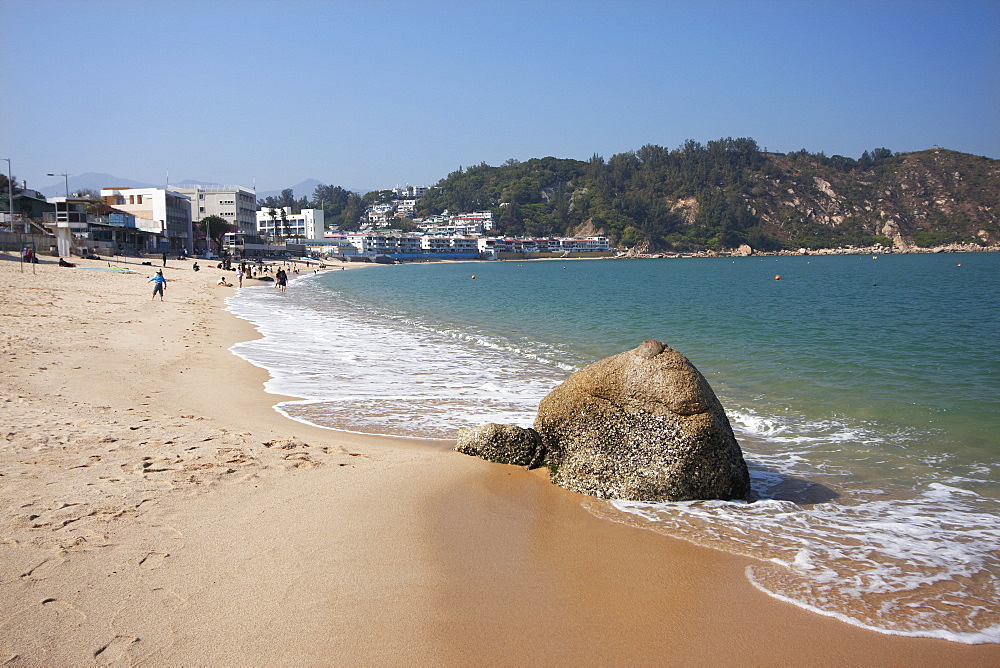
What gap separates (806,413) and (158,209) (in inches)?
3946

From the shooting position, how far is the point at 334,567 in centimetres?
479

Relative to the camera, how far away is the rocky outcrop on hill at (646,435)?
6469mm

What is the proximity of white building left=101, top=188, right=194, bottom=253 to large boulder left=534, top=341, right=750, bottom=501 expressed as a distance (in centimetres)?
9266

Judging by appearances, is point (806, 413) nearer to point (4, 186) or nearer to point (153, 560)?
point (153, 560)

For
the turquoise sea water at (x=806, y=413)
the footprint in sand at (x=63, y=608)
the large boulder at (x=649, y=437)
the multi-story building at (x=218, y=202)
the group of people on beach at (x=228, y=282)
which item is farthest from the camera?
the multi-story building at (x=218, y=202)

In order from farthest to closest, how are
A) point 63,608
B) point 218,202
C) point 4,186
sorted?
1. point 218,202
2. point 4,186
3. point 63,608

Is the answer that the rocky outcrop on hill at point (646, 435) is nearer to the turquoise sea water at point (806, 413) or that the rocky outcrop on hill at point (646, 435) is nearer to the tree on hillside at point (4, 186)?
the turquoise sea water at point (806, 413)

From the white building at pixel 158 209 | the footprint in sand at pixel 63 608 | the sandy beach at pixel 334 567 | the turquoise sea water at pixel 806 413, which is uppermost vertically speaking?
the white building at pixel 158 209

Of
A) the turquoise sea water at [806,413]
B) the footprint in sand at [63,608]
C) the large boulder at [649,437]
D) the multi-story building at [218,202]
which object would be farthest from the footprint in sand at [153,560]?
the multi-story building at [218,202]

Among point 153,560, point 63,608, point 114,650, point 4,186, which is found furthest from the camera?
point 4,186

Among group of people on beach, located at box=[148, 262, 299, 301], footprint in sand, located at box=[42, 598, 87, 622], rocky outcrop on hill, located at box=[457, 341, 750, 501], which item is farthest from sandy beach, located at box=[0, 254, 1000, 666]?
group of people on beach, located at box=[148, 262, 299, 301]

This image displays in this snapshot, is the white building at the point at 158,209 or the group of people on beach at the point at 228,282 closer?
the group of people on beach at the point at 228,282

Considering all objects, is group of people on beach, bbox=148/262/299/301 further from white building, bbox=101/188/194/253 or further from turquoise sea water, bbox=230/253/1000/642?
white building, bbox=101/188/194/253

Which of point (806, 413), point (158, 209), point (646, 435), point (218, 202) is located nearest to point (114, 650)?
point (646, 435)
